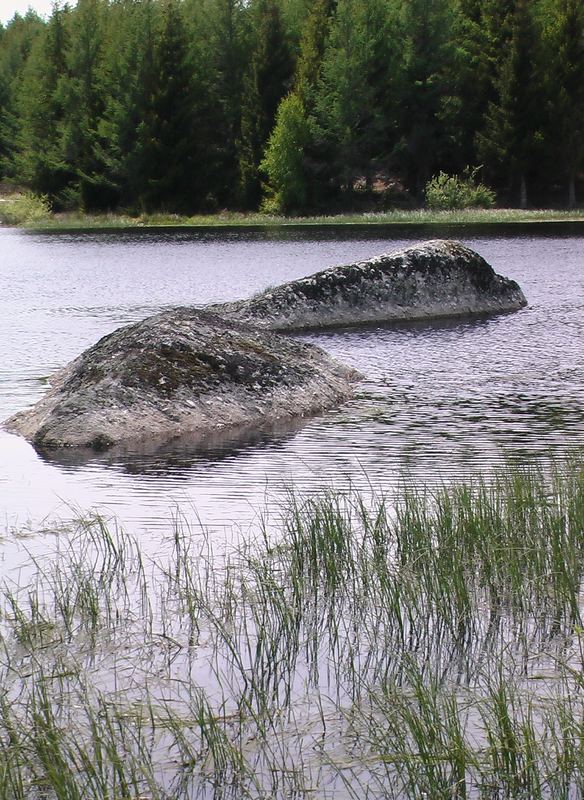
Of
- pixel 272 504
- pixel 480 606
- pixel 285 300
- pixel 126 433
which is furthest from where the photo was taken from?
pixel 285 300

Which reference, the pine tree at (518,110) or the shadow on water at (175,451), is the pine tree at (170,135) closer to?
the pine tree at (518,110)

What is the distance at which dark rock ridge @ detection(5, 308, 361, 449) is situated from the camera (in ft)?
35.7

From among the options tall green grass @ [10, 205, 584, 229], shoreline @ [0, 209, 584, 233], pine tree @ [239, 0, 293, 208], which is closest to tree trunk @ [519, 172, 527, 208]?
tall green grass @ [10, 205, 584, 229]

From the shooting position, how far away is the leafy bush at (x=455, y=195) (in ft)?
209

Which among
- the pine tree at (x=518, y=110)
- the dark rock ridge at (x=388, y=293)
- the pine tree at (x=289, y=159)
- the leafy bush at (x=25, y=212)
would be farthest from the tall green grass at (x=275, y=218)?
the dark rock ridge at (x=388, y=293)

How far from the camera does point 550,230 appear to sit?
4919cm

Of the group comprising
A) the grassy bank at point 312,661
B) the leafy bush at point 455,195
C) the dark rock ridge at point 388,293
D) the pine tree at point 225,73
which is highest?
the pine tree at point 225,73

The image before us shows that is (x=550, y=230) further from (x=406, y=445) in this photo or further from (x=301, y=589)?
(x=301, y=589)

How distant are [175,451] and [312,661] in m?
5.46

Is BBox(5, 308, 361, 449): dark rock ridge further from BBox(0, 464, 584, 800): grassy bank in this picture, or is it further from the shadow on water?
BBox(0, 464, 584, 800): grassy bank

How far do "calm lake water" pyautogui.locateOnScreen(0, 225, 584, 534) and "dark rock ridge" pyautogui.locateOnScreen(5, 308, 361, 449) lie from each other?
0.46 m

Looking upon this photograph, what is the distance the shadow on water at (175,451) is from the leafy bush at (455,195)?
5415 centimetres

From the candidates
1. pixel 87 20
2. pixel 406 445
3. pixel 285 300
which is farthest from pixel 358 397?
pixel 87 20

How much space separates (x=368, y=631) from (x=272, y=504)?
2.77m
